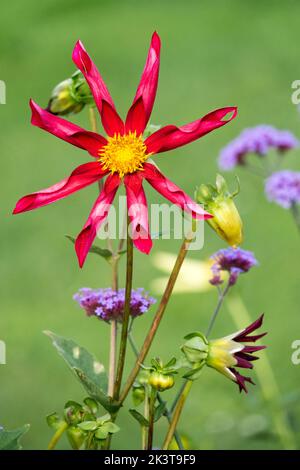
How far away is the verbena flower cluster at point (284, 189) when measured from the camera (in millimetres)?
802

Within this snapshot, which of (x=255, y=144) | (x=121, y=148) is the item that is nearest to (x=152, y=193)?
(x=255, y=144)

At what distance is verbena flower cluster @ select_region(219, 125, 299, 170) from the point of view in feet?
2.99

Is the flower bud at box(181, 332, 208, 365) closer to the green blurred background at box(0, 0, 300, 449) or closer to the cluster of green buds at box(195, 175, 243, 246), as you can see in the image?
the cluster of green buds at box(195, 175, 243, 246)

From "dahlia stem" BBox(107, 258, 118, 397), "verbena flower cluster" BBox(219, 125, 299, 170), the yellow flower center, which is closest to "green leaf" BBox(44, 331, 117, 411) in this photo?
"dahlia stem" BBox(107, 258, 118, 397)

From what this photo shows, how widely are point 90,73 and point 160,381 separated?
6.2 inches

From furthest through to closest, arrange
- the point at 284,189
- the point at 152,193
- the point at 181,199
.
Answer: the point at 152,193, the point at 284,189, the point at 181,199

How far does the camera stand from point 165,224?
47 cm

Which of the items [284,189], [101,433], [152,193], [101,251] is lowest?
[101,433]

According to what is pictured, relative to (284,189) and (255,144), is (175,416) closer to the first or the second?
(284,189)

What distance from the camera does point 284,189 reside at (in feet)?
2.67

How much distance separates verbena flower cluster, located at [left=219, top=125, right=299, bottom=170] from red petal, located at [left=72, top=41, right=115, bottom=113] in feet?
1.63

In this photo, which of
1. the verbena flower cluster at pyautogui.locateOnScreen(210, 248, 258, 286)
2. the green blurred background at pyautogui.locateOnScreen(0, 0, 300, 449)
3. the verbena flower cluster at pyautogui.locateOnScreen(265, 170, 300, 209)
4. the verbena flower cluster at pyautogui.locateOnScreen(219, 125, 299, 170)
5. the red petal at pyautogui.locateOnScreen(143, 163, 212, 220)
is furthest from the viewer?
the green blurred background at pyautogui.locateOnScreen(0, 0, 300, 449)

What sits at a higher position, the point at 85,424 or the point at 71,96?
the point at 71,96

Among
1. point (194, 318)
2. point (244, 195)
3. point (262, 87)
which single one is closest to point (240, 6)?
point (262, 87)
